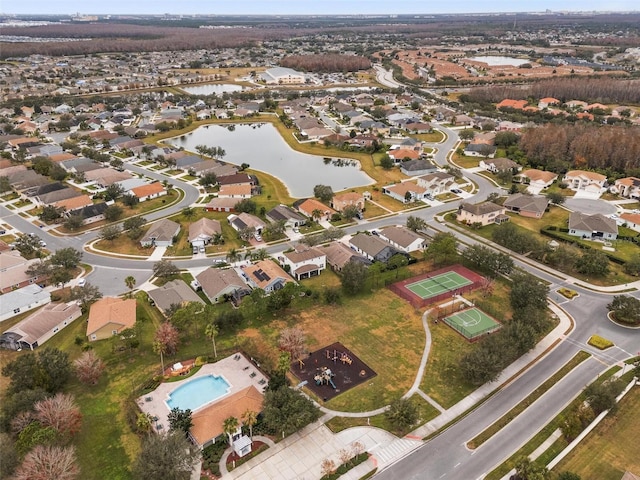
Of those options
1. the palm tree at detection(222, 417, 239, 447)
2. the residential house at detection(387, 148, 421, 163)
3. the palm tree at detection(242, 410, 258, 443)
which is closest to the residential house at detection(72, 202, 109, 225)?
the palm tree at detection(242, 410, 258, 443)

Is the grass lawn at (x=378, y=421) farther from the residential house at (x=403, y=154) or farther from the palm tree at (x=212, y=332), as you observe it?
the residential house at (x=403, y=154)

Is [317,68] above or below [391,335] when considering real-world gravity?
above

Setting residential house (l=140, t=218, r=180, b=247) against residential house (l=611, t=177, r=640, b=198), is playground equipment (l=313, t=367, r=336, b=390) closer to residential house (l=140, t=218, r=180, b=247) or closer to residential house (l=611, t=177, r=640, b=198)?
residential house (l=140, t=218, r=180, b=247)

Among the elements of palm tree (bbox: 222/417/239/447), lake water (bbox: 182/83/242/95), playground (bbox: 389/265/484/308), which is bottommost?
playground (bbox: 389/265/484/308)

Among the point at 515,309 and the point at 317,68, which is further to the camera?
the point at 317,68

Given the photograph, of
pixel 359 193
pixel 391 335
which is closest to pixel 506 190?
pixel 359 193

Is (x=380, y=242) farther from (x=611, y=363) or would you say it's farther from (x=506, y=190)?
(x=506, y=190)
